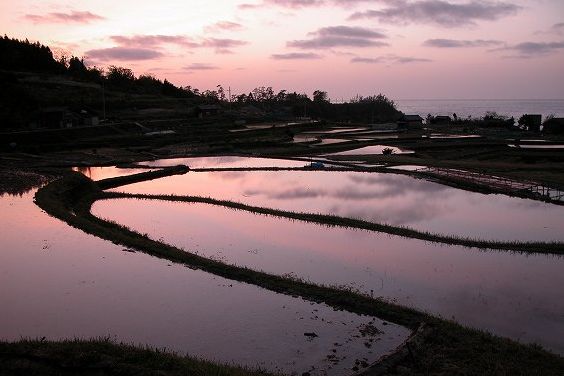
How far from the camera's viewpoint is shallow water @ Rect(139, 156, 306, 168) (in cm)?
2820

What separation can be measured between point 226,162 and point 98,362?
24328 millimetres

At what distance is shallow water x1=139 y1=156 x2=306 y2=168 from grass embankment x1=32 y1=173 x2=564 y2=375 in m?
15.0

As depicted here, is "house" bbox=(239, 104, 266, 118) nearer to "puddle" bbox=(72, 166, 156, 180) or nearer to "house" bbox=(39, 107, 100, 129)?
"house" bbox=(39, 107, 100, 129)

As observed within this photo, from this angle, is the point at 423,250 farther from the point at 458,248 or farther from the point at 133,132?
the point at 133,132

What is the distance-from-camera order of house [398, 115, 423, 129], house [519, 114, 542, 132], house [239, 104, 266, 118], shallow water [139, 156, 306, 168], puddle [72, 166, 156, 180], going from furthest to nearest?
house [239, 104, 266, 118], house [398, 115, 423, 129], house [519, 114, 542, 132], shallow water [139, 156, 306, 168], puddle [72, 166, 156, 180]

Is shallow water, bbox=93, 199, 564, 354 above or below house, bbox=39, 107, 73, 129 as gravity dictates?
below

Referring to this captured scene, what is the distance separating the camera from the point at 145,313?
8.64m

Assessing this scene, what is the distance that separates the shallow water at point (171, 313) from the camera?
7348 millimetres

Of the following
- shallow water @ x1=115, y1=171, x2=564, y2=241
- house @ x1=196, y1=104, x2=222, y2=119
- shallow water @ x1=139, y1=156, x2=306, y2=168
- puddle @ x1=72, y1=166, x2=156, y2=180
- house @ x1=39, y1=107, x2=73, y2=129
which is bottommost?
shallow water @ x1=115, y1=171, x2=564, y2=241

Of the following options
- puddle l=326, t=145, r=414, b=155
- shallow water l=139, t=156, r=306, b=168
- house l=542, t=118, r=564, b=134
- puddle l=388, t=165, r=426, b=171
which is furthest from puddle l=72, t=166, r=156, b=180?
house l=542, t=118, r=564, b=134

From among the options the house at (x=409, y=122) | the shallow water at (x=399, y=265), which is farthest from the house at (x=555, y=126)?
the shallow water at (x=399, y=265)

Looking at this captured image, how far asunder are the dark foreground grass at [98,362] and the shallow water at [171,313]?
0.84 metres

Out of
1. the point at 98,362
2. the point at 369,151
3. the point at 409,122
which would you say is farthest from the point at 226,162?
the point at 409,122

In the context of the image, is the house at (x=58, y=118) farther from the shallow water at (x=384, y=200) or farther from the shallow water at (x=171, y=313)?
the shallow water at (x=171, y=313)
